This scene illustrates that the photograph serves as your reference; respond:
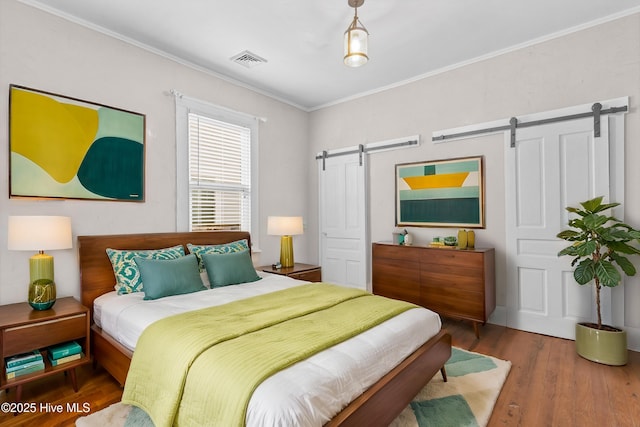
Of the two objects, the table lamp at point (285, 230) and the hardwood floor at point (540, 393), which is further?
the table lamp at point (285, 230)

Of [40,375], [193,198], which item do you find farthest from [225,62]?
[40,375]

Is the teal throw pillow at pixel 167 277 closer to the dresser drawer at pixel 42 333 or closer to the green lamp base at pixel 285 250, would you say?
the dresser drawer at pixel 42 333

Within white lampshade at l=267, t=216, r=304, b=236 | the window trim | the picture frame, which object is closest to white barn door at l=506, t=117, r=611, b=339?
the picture frame

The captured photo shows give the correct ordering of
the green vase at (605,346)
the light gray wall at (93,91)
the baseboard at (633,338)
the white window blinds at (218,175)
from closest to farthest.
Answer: the light gray wall at (93,91), the green vase at (605,346), the baseboard at (633,338), the white window blinds at (218,175)

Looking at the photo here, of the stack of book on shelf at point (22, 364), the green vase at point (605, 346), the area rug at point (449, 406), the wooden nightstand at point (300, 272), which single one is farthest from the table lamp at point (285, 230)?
the green vase at point (605, 346)

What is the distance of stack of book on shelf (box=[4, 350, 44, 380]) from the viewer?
2082mm

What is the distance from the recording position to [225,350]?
5.12 feet

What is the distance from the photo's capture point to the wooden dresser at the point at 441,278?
321 centimetres

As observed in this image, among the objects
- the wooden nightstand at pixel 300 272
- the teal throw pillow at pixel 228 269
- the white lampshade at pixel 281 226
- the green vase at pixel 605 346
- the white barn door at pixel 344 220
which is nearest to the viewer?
the green vase at pixel 605 346

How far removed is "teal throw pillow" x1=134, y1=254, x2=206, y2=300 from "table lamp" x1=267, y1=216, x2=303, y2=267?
1.37 metres

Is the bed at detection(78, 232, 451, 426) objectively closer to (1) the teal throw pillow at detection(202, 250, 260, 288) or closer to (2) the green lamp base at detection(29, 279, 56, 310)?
(2) the green lamp base at detection(29, 279, 56, 310)

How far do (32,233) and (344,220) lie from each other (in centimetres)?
344

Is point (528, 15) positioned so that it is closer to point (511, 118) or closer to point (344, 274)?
point (511, 118)

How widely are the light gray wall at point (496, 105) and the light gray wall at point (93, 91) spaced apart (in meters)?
1.69
